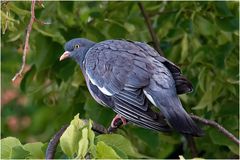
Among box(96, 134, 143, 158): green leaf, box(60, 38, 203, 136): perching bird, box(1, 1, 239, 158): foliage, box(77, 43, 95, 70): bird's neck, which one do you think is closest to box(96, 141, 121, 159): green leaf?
box(96, 134, 143, 158): green leaf

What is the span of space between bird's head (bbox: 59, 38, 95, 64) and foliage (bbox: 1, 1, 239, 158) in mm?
94

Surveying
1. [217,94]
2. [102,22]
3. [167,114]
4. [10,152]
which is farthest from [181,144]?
[10,152]

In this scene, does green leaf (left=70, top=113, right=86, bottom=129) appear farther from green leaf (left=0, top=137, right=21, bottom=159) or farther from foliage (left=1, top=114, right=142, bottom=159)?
green leaf (left=0, top=137, right=21, bottom=159)

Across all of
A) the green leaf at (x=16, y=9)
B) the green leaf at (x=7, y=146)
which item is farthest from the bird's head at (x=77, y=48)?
the green leaf at (x=7, y=146)

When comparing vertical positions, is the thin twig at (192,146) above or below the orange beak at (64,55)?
below

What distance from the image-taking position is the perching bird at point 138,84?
11.1 ft

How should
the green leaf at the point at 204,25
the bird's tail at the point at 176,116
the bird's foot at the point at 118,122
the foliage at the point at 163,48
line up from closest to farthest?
the bird's tail at the point at 176,116 → the bird's foot at the point at 118,122 → the foliage at the point at 163,48 → the green leaf at the point at 204,25

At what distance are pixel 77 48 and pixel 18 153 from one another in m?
1.86

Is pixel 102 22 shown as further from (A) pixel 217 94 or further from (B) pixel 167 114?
(B) pixel 167 114

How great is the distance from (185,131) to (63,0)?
170 centimetres

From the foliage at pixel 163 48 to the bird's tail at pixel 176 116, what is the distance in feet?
2.41

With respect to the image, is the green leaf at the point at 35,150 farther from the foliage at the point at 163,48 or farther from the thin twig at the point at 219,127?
the foliage at the point at 163,48

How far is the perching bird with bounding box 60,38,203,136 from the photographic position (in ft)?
11.1

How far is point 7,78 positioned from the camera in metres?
Answer: 5.45
